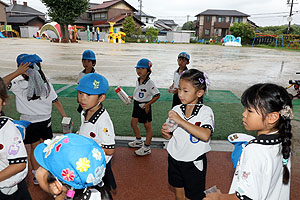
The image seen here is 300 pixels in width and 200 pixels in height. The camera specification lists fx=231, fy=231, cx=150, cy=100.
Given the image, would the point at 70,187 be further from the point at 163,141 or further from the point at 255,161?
the point at 163,141

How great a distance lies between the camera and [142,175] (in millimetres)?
3635

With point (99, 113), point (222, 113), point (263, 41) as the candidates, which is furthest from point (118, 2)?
point (99, 113)

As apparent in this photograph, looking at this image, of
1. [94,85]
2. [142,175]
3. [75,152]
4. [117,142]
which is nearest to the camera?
[75,152]

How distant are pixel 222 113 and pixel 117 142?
11.1 ft

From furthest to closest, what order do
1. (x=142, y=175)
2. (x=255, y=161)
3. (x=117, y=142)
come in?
1. (x=117, y=142)
2. (x=142, y=175)
3. (x=255, y=161)

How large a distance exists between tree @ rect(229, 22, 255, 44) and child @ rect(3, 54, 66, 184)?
50.3 m

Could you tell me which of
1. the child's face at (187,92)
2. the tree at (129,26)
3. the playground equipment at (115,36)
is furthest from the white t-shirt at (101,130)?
the tree at (129,26)

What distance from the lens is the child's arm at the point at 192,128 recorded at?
1.99 metres

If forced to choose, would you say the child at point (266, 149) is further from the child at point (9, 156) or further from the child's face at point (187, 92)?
the child at point (9, 156)

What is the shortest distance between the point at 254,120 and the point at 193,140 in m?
0.86

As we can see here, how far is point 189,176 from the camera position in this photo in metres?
2.37

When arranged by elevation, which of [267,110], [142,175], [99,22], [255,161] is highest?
[99,22]

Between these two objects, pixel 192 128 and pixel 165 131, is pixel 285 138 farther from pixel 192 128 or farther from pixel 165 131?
pixel 165 131

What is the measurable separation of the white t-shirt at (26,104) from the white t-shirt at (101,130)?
42.4 inches
